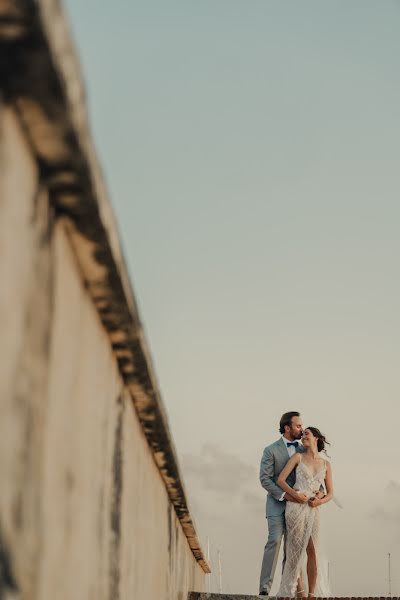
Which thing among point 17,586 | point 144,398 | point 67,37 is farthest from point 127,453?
point 67,37

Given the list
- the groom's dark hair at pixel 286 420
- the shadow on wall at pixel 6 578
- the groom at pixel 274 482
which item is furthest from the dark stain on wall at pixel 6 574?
the groom's dark hair at pixel 286 420

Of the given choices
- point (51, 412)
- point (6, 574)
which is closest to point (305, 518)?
point (51, 412)

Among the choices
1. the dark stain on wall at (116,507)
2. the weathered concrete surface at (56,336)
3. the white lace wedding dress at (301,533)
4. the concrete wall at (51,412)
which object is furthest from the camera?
the white lace wedding dress at (301,533)

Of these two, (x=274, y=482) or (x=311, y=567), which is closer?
(x=311, y=567)

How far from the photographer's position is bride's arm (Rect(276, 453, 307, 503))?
9523 millimetres

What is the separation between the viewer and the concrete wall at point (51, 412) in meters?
1.90

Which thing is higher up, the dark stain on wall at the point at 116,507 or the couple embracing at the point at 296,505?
the couple embracing at the point at 296,505

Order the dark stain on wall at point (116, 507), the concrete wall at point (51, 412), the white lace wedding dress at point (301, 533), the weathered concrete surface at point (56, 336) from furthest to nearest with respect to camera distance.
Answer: the white lace wedding dress at point (301, 533) < the dark stain on wall at point (116, 507) < the concrete wall at point (51, 412) < the weathered concrete surface at point (56, 336)

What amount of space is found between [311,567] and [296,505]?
611mm

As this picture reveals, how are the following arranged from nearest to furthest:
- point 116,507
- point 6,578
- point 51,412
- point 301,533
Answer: point 6,578 < point 51,412 < point 116,507 < point 301,533

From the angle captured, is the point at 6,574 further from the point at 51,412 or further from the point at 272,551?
the point at 272,551

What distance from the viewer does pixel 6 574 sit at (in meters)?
1.98

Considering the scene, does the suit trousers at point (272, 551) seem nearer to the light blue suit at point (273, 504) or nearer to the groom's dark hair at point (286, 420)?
the light blue suit at point (273, 504)

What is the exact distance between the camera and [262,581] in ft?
31.2
